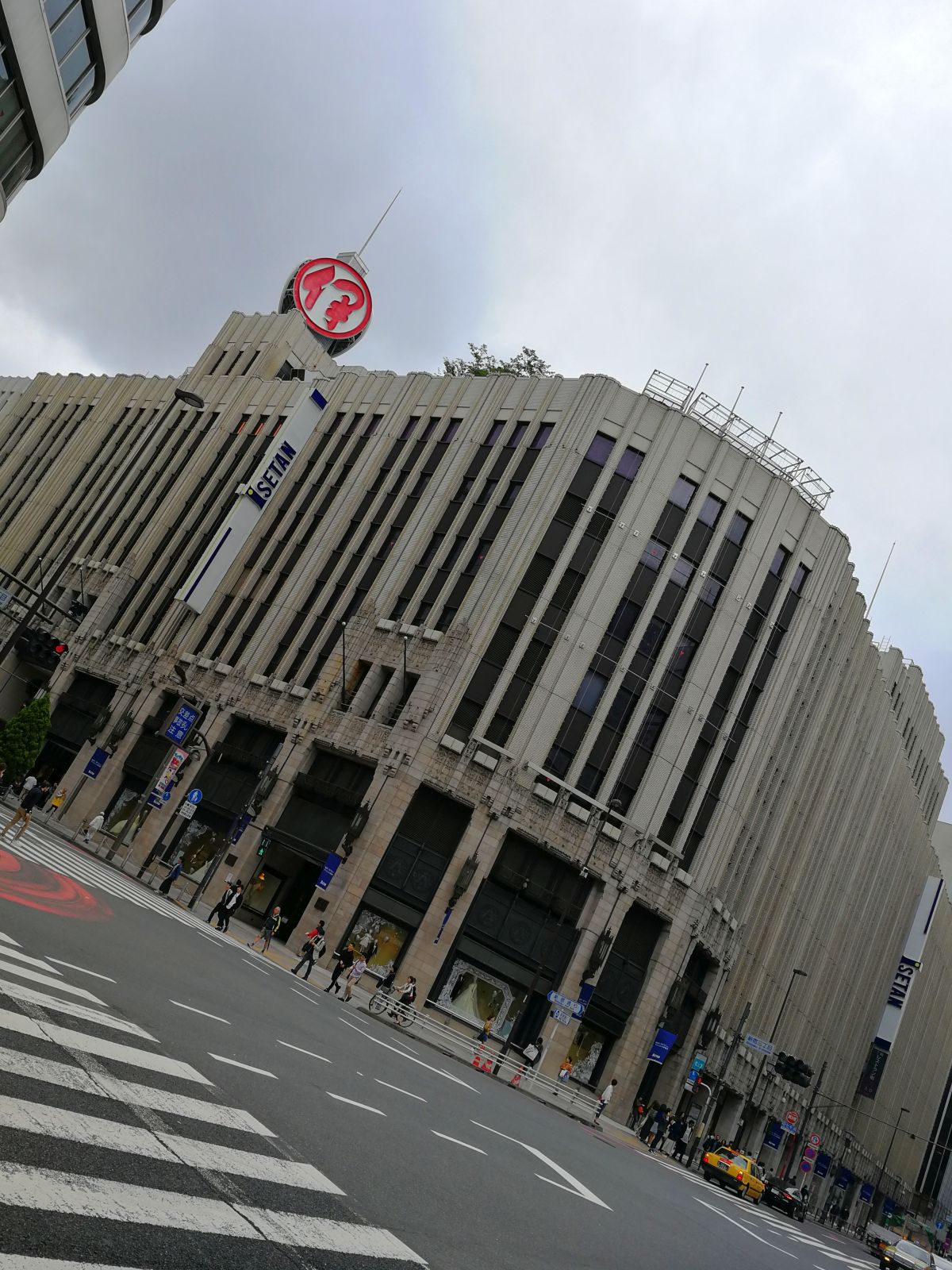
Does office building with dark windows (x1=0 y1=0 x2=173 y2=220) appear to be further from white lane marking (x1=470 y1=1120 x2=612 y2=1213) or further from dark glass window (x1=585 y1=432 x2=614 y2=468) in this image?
white lane marking (x1=470 y1=1120 x2=612 y2=1213)

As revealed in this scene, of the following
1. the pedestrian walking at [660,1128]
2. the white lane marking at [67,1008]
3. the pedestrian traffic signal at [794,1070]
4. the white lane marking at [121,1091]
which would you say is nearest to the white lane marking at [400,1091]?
the white lane marking at [67,1008]

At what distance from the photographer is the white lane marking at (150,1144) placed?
7.16 m

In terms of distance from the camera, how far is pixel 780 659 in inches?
2053

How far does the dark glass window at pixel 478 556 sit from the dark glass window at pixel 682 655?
409 inches

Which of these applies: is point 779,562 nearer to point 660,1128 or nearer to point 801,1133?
point 660,1128

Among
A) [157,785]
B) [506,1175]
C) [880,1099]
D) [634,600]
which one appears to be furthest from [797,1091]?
[506,1175]

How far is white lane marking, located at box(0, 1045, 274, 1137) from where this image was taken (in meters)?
8.32

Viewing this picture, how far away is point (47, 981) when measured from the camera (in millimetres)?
12344

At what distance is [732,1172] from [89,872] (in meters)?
25.0

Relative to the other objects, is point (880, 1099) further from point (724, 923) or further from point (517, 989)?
point (517, 989)

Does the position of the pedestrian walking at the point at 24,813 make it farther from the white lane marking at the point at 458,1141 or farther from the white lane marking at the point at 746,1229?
the white lane marking at the point at 746,1229

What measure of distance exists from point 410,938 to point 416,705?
33.6 ft

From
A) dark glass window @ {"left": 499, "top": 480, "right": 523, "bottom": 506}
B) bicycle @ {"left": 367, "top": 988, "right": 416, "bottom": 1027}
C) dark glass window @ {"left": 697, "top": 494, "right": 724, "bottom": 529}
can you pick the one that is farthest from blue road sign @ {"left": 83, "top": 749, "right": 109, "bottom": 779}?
dark glass window @ {"left": 697, "top": 494, "right": 724, "bottom": 529}

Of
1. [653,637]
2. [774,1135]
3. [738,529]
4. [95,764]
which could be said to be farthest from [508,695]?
[774,1135]
